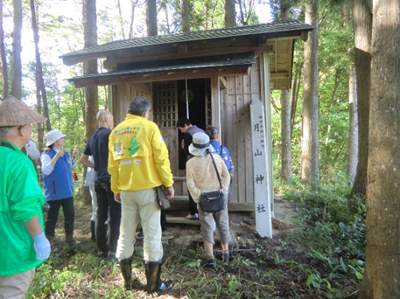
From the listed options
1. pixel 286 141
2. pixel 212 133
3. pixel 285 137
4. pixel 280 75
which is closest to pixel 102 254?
pixel 212 133

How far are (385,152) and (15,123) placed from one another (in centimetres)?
299

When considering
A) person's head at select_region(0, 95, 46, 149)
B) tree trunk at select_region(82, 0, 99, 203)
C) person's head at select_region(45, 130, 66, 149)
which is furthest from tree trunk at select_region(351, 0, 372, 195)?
tree trunk at select_region(82, 0, 99, 203)

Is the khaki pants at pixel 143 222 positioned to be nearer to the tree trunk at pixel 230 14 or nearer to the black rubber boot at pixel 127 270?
the black rubber boot at pixel 127 270

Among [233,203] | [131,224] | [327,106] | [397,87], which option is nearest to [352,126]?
[327,106]

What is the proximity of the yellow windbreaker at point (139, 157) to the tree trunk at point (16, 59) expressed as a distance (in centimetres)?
600

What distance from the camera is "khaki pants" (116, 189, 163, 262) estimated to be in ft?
9.41

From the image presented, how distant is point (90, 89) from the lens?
712 cm

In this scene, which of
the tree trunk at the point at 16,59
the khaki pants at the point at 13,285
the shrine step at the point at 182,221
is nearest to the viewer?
the khaki pants at the point at 13,285

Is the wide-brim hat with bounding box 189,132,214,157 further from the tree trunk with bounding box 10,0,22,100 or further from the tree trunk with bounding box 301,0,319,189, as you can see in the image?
the tree trunk with bounding box 301,0,319,189

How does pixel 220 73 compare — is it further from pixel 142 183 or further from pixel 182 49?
pixel 142 183

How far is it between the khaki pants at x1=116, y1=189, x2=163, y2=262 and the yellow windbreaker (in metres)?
0.10

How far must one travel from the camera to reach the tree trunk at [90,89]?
7020 millimetres

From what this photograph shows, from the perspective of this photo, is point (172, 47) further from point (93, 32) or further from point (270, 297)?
point (270, 297)

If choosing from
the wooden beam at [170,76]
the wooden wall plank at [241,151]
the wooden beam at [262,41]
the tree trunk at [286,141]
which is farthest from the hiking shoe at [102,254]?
the tree trunk at [286,141]
